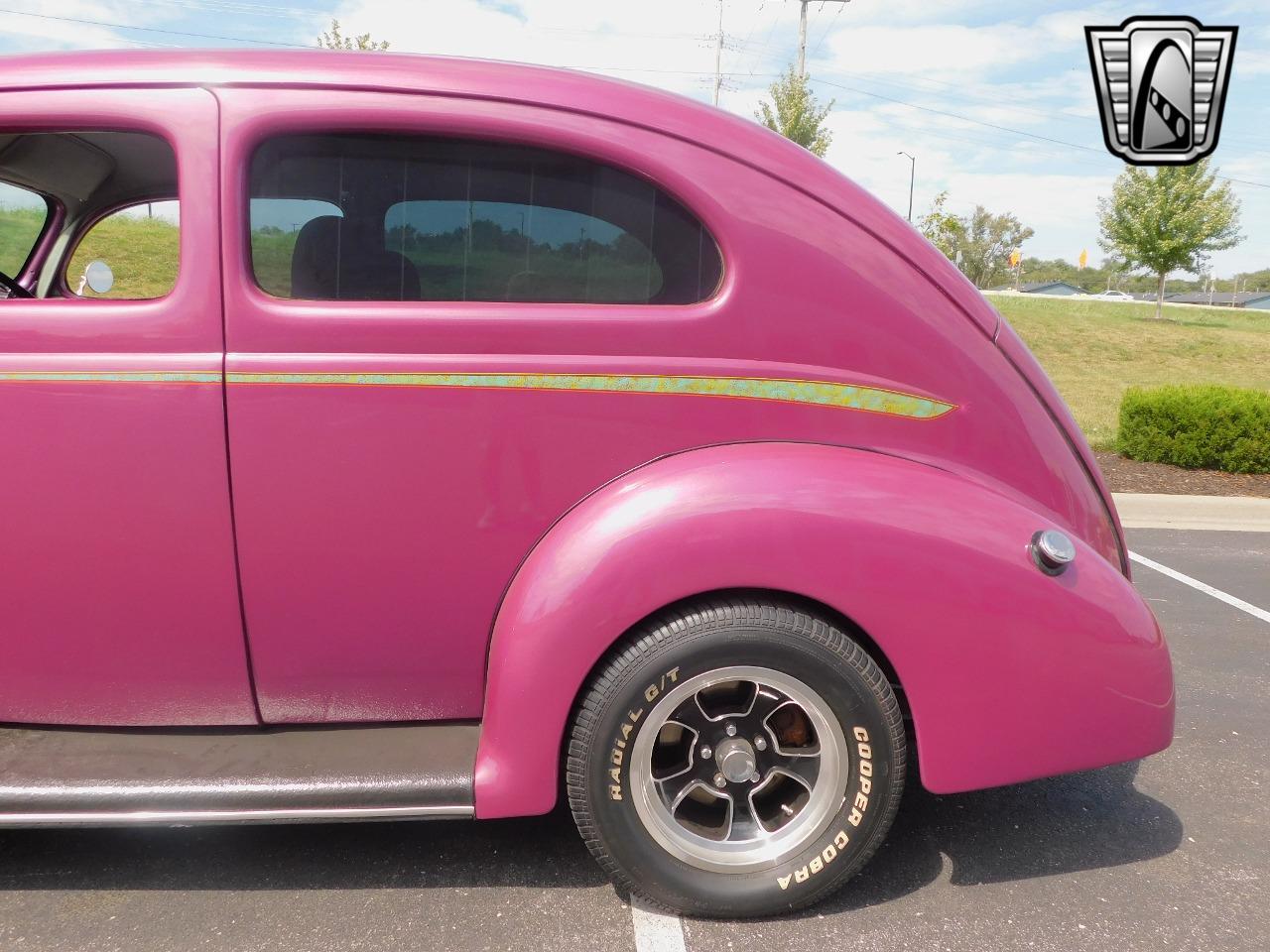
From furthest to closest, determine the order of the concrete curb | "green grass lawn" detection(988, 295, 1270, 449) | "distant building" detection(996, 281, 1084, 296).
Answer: "distant building" detection(996, 281, 1084, 296)
"green grass lawn" detection(988, 295, 1270, 449)
the concrete curb

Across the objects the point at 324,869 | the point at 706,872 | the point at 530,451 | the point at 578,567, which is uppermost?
the point at 530,451

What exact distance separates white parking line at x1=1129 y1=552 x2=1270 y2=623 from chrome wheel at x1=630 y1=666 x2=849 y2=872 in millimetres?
3606

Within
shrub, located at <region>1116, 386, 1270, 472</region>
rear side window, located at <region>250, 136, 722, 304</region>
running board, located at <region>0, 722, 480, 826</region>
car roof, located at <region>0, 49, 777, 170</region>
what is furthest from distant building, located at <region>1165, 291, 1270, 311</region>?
running board, located at <region>0, 722, 480, 826</region>

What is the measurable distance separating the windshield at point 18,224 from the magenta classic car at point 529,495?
0.82 metres

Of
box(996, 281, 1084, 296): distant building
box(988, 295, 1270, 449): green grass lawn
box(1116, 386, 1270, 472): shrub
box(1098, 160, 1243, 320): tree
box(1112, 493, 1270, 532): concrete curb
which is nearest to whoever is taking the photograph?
box(1112, 493, 1270, 532): concrete curb

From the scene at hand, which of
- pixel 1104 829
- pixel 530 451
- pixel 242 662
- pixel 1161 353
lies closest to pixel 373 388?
pixel 530 451

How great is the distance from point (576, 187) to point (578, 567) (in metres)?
0.88

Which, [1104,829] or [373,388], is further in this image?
[1104,829]

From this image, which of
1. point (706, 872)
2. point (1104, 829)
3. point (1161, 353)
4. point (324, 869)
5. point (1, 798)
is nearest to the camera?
point (1, 798)

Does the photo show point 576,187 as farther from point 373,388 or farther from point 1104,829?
point 1104,829

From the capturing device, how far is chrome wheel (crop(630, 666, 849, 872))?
213 centimetres

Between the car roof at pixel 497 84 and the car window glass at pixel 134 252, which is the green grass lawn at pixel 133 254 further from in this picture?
the car roof at pixel 497 84

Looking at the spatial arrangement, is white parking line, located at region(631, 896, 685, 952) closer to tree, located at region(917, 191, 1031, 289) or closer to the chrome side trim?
the chrome side trim

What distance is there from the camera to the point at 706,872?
7.16ft
